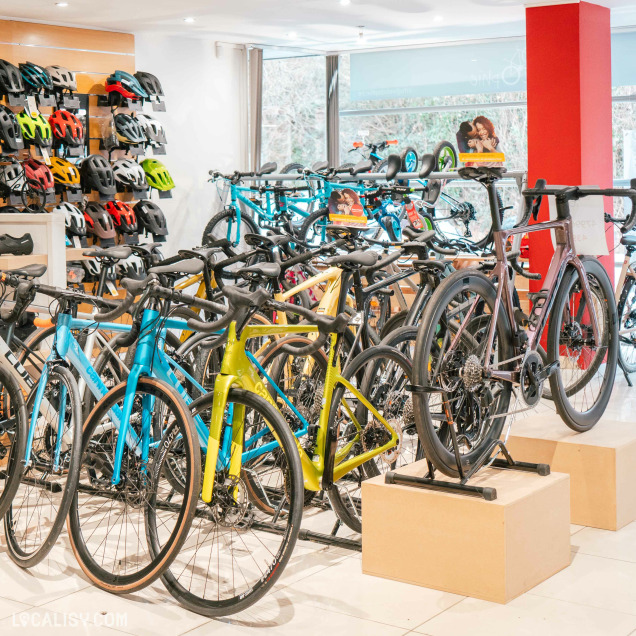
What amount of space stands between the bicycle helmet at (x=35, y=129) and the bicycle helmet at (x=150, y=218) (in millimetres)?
1240

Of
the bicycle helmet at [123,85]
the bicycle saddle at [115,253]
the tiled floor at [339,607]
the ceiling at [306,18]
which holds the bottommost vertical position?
the tiled floor at [339,607]

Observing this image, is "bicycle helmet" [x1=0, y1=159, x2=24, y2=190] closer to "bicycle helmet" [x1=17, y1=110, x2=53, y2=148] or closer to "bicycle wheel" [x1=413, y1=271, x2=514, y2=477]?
"bicycle helmet" [x1=17, y1=110, x2=53, y2=148]

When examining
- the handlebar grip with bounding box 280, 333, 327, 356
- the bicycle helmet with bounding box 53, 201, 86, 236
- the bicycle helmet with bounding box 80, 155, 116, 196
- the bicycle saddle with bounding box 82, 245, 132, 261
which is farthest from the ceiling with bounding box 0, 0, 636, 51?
the handlebar grip with bounding box 280, 333, 327, 356

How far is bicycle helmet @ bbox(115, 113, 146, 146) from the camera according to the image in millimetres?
8820

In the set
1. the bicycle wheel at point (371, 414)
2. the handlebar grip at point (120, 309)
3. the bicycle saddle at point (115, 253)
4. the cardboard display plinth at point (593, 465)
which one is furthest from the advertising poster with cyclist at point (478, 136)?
the handlebar grip at point (120, 309)

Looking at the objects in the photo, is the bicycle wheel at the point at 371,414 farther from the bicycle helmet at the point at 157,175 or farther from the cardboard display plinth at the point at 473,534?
the bicycle helmet at the point at 157,175

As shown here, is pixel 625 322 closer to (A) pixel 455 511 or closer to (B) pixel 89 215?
(A) pixel 455 511

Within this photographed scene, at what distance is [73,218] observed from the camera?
828 centimetres

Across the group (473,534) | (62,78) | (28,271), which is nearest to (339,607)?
(473,534)

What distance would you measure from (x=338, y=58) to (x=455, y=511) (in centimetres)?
848

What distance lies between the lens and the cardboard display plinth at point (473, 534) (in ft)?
10.00

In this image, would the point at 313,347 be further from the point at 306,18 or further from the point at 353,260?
the point at 306,18

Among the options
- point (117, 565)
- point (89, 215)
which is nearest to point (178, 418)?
point (117, 565)

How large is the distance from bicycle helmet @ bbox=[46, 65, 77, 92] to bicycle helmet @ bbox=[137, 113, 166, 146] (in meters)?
0.79
